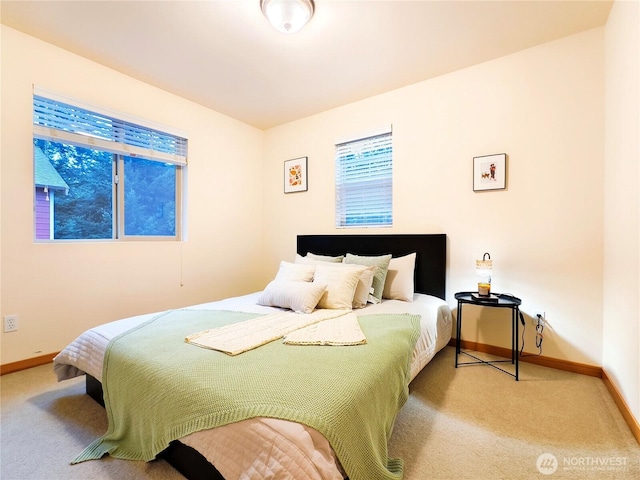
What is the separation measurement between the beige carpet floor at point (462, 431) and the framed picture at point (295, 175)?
2568 mm

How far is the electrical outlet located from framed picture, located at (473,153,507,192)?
388 cm

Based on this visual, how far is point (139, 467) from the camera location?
51.3 inches

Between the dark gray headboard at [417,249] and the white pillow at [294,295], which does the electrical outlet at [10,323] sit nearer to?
the white pillow at [294,295]

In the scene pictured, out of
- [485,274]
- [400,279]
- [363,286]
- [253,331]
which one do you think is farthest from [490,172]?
[253,331]

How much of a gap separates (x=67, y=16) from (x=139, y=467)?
112 inches

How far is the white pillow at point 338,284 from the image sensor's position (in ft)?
7.48

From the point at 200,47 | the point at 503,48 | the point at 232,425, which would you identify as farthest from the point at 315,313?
the point at 503,48

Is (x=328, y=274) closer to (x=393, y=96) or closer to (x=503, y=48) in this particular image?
(x=393, y=96)

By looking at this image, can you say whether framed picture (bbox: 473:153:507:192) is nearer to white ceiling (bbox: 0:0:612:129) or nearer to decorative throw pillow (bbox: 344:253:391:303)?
white ceiling (bbox: 0:0:612:129)

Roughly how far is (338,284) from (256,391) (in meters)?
1.36

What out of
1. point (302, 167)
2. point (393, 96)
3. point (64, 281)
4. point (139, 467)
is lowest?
point (139, 467)

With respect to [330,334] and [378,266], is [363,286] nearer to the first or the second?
[378,266]

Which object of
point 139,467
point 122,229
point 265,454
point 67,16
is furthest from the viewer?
point 122,229

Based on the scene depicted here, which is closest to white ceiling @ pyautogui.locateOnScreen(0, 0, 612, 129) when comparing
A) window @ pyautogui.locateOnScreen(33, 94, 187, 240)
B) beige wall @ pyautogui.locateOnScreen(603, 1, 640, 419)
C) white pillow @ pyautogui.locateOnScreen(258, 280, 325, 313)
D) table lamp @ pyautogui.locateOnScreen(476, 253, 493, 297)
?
beige wall @ pyautogui.locateOnScreen(603, 1, 640, 419)
